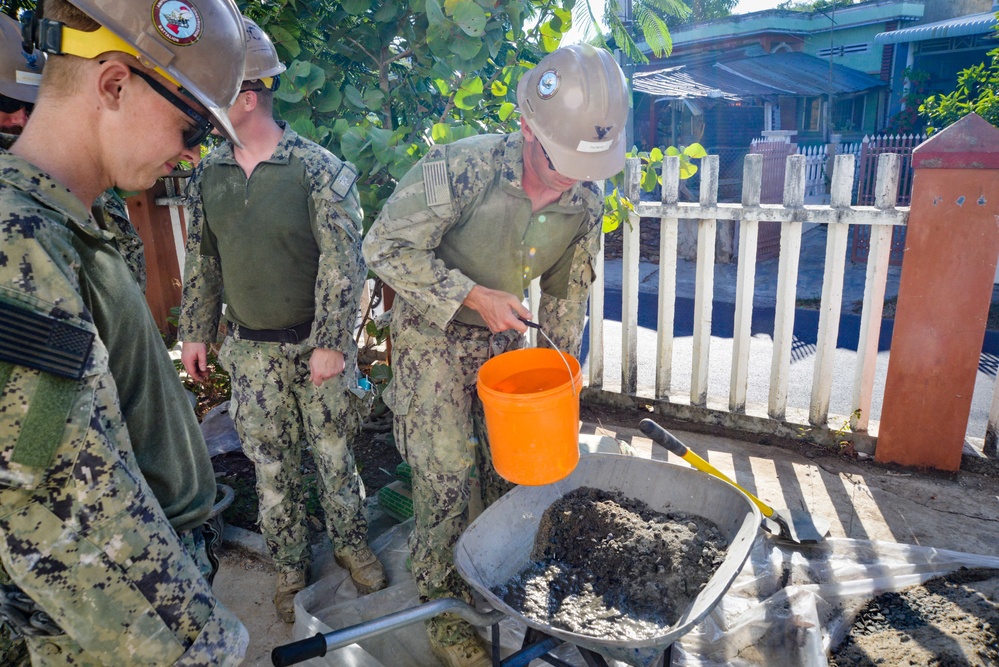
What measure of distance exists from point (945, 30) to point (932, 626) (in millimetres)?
18667

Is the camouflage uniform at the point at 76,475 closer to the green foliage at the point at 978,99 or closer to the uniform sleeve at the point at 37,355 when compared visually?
the uniform sleeve at the point at 37,355

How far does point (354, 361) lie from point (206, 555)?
4.10 ft

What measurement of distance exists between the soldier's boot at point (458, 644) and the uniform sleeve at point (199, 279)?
1550 mm

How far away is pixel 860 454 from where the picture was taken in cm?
390

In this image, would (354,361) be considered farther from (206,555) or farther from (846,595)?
(846,595)

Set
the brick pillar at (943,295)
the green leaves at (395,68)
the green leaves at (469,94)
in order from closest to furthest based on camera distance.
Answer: the brick pillar at (943,295) → the green leaves at (395,68) → the green leaves at (469,94)

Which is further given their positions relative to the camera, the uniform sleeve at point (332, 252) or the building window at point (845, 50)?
the building window at point (845, 50)

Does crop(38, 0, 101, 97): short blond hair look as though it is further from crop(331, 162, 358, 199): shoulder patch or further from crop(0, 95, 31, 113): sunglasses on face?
crop(331, 162, 358, 199): shoulder patch

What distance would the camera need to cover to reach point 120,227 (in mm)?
1692

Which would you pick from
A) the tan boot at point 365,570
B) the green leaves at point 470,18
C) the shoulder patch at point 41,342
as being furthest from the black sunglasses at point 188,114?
the green leaves at point 470,18

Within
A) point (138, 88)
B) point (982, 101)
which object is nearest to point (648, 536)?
point (138, 88)

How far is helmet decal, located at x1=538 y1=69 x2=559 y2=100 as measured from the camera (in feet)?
6.84

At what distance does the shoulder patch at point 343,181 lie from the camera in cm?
253

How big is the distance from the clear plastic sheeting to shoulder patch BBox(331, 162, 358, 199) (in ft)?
6.72
